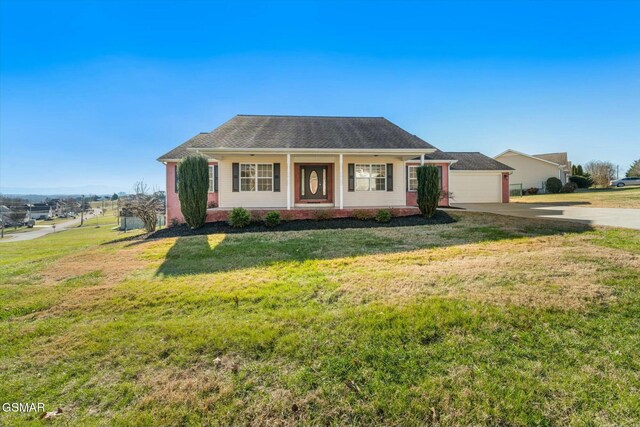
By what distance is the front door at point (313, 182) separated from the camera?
14.9 meters

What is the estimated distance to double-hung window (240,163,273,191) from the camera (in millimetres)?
14219

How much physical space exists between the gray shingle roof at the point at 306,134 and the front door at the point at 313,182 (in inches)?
64.3

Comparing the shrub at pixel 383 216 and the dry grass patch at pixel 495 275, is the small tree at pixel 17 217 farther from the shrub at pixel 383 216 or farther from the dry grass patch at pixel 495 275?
the dry grass patch at pixel 495 275

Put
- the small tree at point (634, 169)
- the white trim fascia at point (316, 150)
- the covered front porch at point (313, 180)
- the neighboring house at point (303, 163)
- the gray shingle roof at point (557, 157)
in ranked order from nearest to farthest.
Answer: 1. the white trim fascia at point (316, 150)
2. the neighboring house at point (303, 163)
3. the covered front porch at point (313, 180)
4. the small tree at point (634, 169)
5. the gray shingle roof at point (557, 157)

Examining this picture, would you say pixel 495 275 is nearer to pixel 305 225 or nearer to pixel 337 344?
pixel 337 344

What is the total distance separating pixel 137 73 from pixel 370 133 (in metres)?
14.0

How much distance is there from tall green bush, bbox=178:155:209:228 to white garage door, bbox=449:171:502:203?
64.9 feet

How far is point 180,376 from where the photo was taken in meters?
2.66

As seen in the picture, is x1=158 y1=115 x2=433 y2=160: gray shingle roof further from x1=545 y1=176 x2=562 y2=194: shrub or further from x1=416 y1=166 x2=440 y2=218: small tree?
x1=545 y1=176 x2=562 y2=194: shrub

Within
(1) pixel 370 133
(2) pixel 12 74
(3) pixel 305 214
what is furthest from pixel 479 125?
(2) pixel 12 74

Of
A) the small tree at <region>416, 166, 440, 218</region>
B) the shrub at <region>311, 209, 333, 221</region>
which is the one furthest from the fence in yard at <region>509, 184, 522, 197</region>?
the shrub at <region>311, 209, 333, 221</region>

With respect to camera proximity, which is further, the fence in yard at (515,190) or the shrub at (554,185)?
the fence in yard at (515,190)

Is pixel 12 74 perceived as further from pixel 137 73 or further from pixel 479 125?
pixel 479 125

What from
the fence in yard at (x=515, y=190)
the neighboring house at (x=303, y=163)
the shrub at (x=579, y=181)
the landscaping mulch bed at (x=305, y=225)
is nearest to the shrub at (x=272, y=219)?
the landscaping mulch bed at (x=305, y=225)
